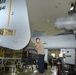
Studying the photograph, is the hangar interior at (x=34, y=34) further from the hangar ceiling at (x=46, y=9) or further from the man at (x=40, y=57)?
the man at (x=40, y=57)

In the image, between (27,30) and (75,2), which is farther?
(75,2)

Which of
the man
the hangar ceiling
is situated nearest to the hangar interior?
the hangar ceiling

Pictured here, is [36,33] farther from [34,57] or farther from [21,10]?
[21,10]

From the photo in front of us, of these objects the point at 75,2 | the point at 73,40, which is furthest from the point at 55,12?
the point at 73,40

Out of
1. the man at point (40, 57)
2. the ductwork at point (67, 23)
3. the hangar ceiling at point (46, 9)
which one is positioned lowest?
the man at point (40, 57)

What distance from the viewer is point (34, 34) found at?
10375mm

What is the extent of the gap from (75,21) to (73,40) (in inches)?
214

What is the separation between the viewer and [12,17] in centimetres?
272

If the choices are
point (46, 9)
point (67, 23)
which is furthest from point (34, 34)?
point (67, 23)

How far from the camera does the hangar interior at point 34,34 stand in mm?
2648

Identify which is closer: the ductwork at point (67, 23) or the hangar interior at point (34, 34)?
the hangar interior at point (34, 34)

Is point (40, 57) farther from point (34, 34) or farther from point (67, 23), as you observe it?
point (34, 34)

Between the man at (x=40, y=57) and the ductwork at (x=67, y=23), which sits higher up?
the ductwork at (x=67, y=23)

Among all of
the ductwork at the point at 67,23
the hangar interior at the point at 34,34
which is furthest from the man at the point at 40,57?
the ductwork at the point at 67,23
